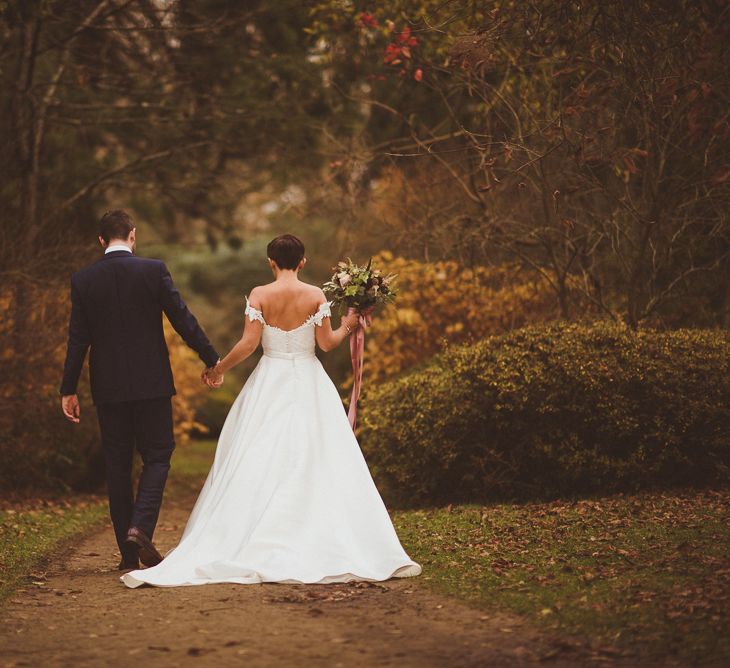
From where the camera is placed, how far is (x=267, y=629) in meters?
4.91

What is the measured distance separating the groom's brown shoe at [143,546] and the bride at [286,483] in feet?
0.92

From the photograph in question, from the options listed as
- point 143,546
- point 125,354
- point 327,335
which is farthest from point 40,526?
point 327,335

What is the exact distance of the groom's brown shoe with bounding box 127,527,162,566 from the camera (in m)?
6.55

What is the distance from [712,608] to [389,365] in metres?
8.27

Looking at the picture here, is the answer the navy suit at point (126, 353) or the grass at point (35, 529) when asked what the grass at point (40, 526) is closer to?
the grass at point (35, 529)

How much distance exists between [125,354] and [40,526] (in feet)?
10.9

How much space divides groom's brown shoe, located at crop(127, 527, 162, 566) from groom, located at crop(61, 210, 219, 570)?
12 cm

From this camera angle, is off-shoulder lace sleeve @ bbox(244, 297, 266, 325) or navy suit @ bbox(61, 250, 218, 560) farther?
off-shoulder lace sleeve @ bbox(244, 297, 266, 325)

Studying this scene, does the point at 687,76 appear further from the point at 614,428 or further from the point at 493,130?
the point at 493,130

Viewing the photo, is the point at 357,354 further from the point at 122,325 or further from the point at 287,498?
the point at 122,325

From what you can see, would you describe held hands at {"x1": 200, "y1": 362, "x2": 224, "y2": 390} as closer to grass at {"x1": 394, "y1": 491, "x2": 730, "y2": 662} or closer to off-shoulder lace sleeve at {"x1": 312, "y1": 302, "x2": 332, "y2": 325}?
off-shoulder lace sleeve at {"x1": 312, "y1": 302, "x2": 332, "y2": 325}

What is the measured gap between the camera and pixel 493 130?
11.8 metres

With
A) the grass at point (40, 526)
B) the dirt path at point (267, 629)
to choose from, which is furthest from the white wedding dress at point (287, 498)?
the grass at point (40, 526)

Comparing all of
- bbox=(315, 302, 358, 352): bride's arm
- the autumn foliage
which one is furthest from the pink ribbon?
the autumn foliage
